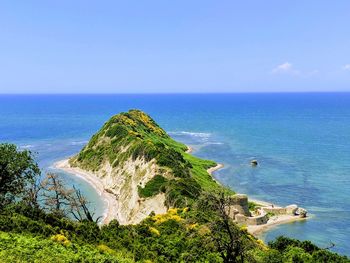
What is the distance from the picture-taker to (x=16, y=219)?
3356 cm

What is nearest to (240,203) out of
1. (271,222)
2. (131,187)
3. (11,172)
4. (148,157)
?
(271,222)

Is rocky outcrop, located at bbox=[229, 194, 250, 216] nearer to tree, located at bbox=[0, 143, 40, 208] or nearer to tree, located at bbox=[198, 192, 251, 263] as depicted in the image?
tree, located at bbox=[198, 192, 251, 263]

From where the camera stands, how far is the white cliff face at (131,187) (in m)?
71.8

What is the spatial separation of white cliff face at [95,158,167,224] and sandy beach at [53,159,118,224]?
31.9 inches

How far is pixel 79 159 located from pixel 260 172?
5308 cm

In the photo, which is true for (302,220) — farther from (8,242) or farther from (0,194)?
(8,242)

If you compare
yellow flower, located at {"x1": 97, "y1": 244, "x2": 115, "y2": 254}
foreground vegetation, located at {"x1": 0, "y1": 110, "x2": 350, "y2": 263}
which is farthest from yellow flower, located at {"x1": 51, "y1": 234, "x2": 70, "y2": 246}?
yellow flower, located at {"x1": 97, "y1": 244, "x2": 115, "y2": 254}

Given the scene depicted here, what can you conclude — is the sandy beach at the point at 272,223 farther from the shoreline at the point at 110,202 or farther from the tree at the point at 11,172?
the tree at the point at 11,172

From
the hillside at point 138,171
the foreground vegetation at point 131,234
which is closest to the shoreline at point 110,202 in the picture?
the hillside at point 138,171

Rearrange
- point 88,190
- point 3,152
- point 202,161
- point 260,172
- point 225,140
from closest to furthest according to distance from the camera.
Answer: point 3,152 → point 88,190 → point 260,172 → point 202,161 → point 225,140

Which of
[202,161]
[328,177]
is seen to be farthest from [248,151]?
[328,177]

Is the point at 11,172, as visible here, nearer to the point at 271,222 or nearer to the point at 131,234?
the point at 131,234

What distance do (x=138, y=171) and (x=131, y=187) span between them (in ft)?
15.8

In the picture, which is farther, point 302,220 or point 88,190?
point 88,190
